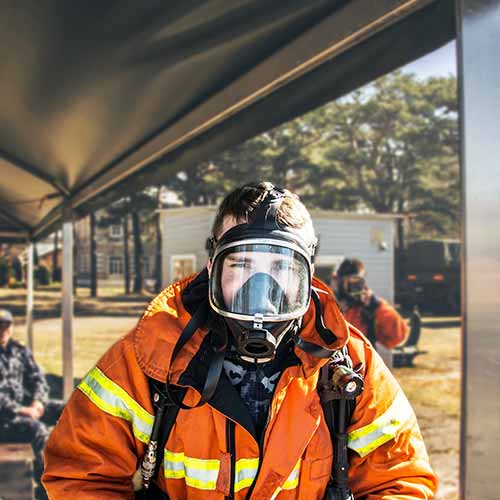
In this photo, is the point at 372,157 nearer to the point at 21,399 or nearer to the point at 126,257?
the point at 126,257

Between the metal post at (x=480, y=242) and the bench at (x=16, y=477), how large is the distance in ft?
11.3

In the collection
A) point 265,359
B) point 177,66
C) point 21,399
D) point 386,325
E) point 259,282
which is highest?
point 177,66

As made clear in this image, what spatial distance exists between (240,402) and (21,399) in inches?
161

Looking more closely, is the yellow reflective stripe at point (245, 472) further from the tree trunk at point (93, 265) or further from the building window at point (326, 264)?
the tree trunk at point (93, 265)

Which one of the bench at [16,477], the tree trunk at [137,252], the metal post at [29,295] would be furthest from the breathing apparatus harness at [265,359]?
the tree trunk at [137,252]

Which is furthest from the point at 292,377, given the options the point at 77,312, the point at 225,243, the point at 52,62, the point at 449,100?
the point at 449,100

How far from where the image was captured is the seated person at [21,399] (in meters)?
4.63

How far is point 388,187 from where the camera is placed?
1202cm

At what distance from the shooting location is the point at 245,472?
132 cm

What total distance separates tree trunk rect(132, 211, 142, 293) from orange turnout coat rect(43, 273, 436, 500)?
29.6 ft

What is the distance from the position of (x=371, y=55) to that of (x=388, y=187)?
33.7 feet

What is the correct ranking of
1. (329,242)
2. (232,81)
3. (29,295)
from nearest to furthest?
(232,81) → (29,295) → (329,242)

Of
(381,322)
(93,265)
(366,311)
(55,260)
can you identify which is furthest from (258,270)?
(93,265)

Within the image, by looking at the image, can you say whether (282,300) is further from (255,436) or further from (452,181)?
(452,181)
